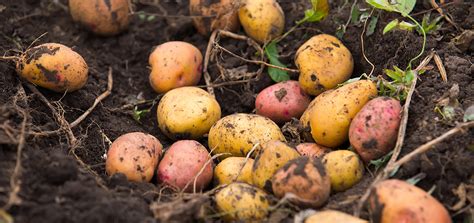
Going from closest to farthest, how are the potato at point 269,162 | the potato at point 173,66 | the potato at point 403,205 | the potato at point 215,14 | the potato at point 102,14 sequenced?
the potato at point 403,205 < the potato at point 269,162 < the potato at point 173,66 < the potato at point 215,14 < the potato at point 102,14

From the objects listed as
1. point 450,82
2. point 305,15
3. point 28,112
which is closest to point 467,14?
point 450,82

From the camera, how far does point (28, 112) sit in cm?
271

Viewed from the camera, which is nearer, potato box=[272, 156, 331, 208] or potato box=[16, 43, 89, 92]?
potato box=[272, 156, 331, 208]

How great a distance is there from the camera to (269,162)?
2.49 m

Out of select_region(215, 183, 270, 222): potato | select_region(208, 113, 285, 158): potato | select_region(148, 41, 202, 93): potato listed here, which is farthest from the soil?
select_region(208, 113, 285, 158): potato

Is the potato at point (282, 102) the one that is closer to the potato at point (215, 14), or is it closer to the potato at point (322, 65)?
the potato at point (322, 65)

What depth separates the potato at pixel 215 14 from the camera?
3.46 meters

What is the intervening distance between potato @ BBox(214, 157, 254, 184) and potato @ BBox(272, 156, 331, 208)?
0.87ft

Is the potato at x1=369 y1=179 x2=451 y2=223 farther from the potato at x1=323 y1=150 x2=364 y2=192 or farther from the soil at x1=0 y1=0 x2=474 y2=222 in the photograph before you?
the potato at x1=323 y1=150 x2=364 y2=192

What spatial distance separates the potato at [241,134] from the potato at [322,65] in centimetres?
33

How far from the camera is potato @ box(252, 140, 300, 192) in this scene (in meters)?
2.48

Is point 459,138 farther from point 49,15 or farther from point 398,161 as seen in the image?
point 49,15

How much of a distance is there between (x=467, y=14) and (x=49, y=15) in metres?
2.44

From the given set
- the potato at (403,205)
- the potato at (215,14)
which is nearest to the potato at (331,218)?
the potato at (403,205)
